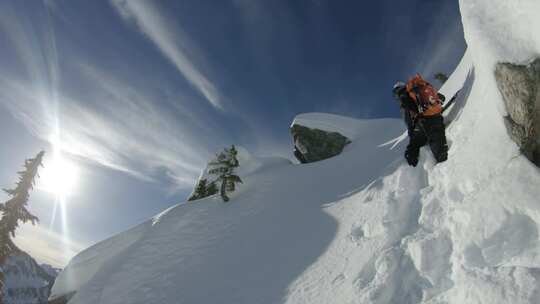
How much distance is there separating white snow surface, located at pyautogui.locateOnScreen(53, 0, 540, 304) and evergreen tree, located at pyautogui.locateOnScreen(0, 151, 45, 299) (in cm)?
391

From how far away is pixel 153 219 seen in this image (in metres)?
21.0

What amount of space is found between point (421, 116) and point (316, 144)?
21605 mm

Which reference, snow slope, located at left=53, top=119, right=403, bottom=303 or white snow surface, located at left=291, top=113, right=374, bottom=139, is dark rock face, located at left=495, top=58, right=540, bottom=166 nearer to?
snow slope, located at left=53, top=119, right=403, bottom=303

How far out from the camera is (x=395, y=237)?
23.5ft

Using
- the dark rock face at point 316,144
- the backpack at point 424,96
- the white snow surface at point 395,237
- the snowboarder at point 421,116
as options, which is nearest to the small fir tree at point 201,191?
the white snow surface at point 395,237

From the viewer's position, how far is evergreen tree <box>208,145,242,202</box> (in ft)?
70.2

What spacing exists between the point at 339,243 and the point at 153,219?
1595cm

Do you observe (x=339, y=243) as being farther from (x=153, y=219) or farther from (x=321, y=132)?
(x=321, y=132)

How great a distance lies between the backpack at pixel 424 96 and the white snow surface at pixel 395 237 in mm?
746

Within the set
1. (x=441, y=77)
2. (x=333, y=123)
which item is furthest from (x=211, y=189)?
(x=441, y=77)

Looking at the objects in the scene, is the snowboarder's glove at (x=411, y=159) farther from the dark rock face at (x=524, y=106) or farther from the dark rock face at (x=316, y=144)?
the dark rock face at (x=316, y=144)

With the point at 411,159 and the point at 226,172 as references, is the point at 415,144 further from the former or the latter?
the point at 226,172

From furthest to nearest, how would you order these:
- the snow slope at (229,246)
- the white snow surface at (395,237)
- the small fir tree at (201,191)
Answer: the small fir tree at (201,191)
the snow slope at (229,246)
the white snow surface at (395,237)

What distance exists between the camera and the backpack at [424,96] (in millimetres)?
8914
